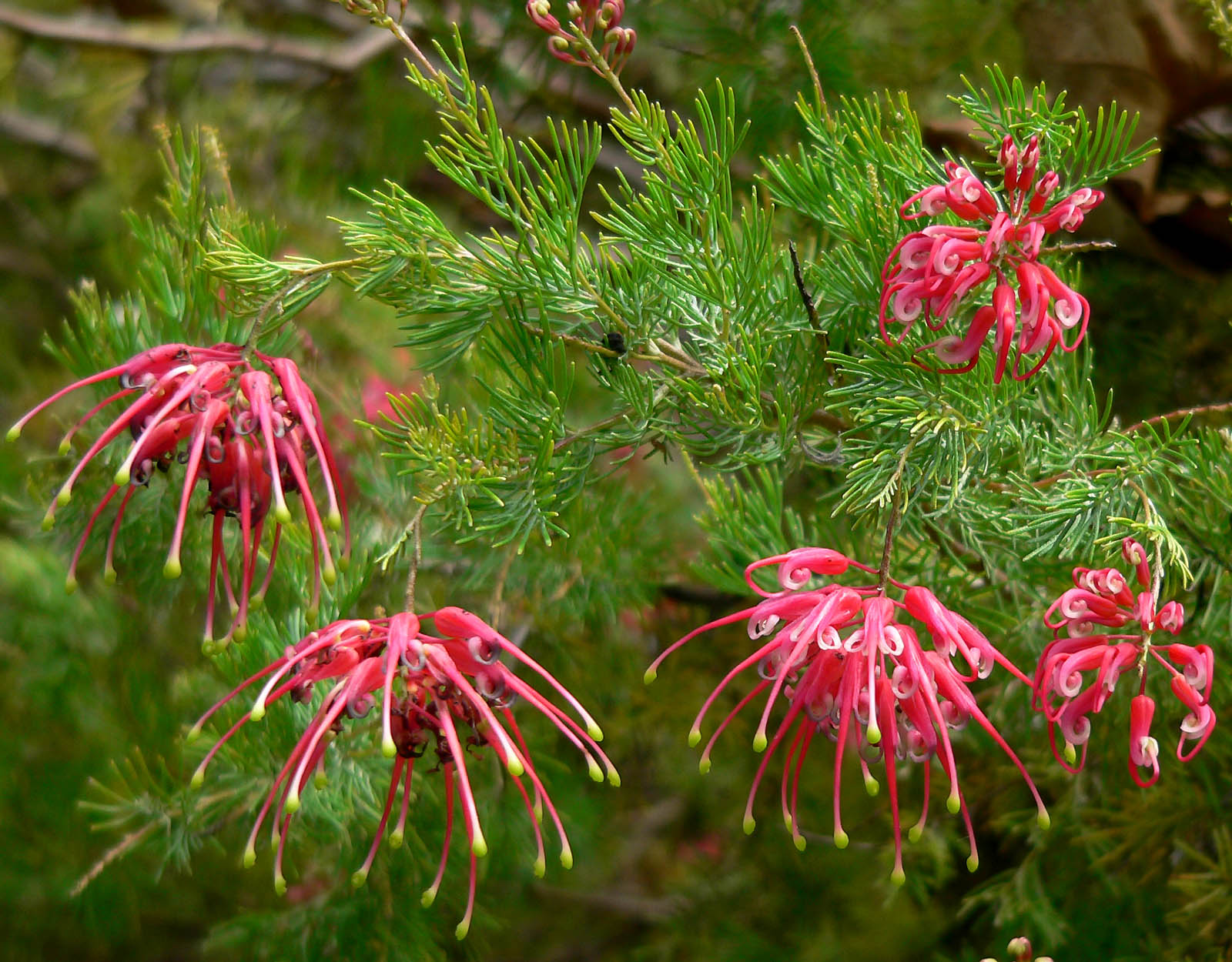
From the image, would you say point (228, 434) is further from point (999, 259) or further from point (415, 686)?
point (999, 259)

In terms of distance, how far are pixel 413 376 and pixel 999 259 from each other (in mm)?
898

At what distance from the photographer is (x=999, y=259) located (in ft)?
1.19

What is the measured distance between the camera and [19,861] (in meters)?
1.06

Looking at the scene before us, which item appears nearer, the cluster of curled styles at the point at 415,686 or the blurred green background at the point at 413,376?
the cluster of curled styles at the point at 415,686

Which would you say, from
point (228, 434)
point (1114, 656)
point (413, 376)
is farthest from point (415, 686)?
→ point (413, 376)

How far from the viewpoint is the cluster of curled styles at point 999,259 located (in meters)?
0.36

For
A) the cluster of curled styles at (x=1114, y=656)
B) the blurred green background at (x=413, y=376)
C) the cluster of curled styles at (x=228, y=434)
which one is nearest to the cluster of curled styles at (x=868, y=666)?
the cluster of curled styles at (x=1114, y=656)

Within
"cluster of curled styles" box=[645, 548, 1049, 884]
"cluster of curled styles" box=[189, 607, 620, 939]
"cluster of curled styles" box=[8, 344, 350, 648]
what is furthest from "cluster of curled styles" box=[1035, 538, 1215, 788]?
"cluster of curled styles" box=[8, 344, 350, 648]

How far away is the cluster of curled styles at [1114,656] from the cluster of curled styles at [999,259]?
0.08m

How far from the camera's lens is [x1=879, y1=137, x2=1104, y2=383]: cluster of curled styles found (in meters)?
0.36

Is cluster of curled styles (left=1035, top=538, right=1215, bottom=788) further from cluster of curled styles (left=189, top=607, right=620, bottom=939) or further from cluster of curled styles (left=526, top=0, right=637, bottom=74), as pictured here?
cluster of curled styles (left=526, top=0, right=637, bottom=74)

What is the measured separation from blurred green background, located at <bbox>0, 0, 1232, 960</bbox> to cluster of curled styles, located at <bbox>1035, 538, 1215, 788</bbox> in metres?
0.25

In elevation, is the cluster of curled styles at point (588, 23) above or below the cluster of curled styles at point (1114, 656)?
above

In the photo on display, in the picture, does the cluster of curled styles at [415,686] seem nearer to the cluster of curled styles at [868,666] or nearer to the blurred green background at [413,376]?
the cluster of curled styles at [868,666]
